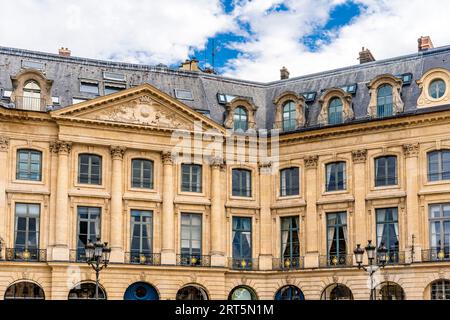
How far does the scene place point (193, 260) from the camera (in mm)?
37625

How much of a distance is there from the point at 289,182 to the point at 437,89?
8.75 meters

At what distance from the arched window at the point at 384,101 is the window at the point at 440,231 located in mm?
5185

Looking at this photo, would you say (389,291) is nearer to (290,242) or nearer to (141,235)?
(290,242)

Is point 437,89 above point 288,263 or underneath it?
above

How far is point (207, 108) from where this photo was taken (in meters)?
40.4

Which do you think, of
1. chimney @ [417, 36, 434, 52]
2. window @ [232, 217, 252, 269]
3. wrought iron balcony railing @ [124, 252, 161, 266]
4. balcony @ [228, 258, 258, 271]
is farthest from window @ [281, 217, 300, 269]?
chimney @ [417, 36, 434, 52]

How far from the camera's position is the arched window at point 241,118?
4009cm

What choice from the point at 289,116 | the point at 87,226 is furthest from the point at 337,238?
the point at 87,226

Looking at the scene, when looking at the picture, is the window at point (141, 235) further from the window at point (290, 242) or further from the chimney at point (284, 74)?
the chimney at point (284, 74)

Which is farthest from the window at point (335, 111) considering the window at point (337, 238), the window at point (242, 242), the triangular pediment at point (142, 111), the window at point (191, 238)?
the window at point (191, 238)

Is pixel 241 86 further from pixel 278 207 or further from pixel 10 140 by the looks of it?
pixel 10 140

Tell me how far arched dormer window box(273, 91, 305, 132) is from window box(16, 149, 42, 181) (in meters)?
12.4

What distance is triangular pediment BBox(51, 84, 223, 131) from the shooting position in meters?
36.1
